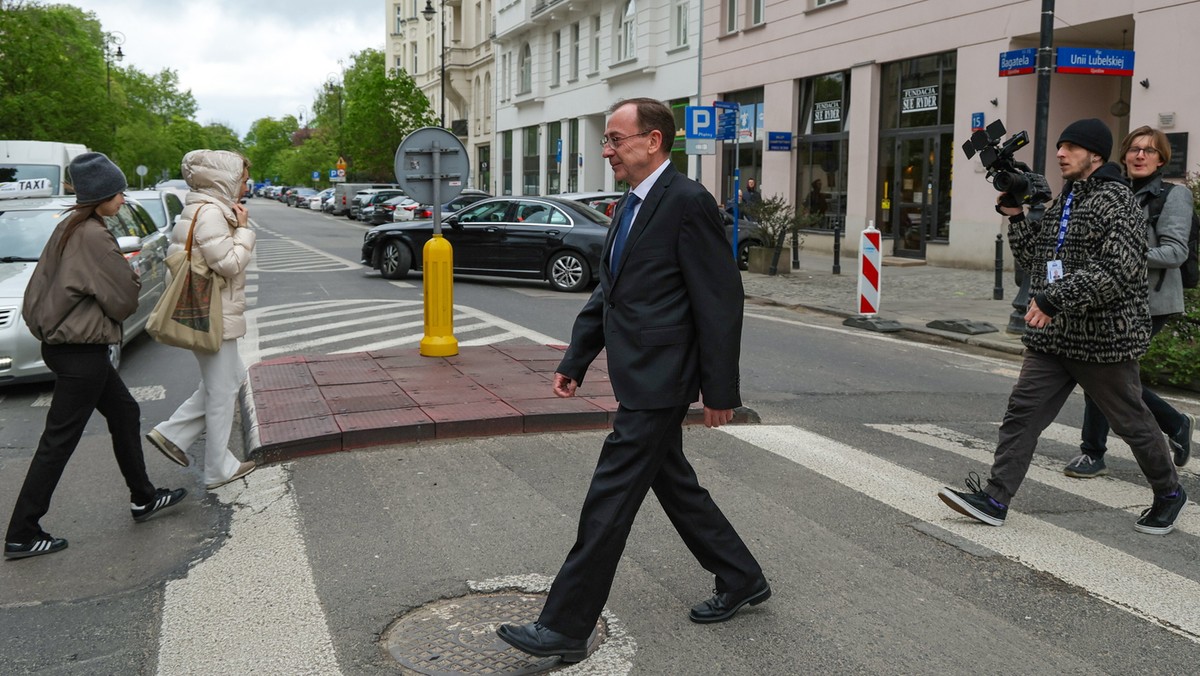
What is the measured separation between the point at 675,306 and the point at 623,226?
34cm

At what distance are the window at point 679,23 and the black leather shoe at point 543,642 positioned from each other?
103ft

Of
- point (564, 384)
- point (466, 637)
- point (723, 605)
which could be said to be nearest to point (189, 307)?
point (564, 384)

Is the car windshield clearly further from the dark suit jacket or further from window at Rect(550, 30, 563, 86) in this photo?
window at Rect(550, 30, 563, 86)

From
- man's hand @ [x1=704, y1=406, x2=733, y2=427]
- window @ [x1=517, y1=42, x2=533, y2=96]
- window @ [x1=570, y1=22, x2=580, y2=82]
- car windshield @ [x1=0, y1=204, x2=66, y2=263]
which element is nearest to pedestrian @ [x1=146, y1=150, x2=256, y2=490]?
man's hand @ [x1=704, y1=406, x2=733, y2=427]

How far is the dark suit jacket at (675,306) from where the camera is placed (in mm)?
3643

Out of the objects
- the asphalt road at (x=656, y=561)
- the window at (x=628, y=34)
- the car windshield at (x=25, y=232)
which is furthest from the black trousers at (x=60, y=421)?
→ the window at (x=628, y=34)

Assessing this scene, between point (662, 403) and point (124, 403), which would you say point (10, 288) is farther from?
point (662, 403)

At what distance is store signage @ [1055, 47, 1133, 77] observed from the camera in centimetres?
1510

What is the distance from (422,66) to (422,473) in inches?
2646

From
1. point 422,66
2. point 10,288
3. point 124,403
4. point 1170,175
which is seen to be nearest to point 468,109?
point 422,66

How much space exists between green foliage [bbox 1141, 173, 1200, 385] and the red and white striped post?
455cm

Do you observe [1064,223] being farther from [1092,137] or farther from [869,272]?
[869,272]

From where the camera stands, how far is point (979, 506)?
5254 millimetres

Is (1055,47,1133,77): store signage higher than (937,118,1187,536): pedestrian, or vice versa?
(1055,47,1133,77): store signage
